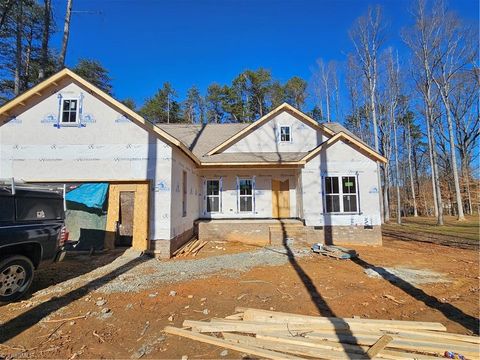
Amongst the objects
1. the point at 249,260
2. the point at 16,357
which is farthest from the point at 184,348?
the point at 249,260

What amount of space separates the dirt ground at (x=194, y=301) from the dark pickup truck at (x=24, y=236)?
1.47 ft

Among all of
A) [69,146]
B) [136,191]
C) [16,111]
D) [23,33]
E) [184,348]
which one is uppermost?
[23,33]

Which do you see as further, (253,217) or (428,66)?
(428,66)

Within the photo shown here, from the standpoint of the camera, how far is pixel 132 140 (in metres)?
9.78

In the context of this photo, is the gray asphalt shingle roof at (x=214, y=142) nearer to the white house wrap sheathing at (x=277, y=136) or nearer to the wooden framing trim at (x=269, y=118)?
the white house wrap sheathing at (x=277, y=136)

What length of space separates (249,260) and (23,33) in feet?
75.9

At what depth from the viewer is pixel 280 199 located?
581 inches

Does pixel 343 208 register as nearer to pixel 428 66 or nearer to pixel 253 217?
pixel 253 217

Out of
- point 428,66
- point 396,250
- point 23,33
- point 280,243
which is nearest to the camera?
point 396,250

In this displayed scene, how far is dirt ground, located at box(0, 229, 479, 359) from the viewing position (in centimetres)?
387

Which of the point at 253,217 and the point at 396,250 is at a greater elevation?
the point at 253,217

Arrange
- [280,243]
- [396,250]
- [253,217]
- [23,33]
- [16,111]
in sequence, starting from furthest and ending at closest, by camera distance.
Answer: [23,33]
[253,217]
[280,243]
[396,250]
[16,111]

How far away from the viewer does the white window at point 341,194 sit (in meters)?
12.6

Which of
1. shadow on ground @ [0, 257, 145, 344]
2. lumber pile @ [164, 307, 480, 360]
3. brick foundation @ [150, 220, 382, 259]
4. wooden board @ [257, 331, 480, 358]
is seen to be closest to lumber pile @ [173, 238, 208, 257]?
brick foundation @ [150, 220, 382, 259]
